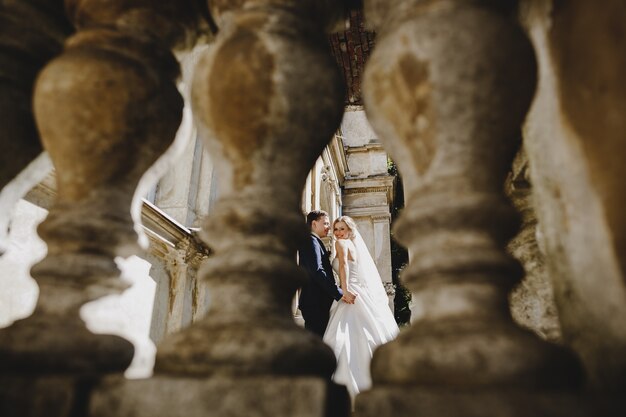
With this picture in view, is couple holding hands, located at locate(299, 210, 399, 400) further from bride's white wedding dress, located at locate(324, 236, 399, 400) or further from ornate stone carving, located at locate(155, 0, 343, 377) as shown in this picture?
ornate stone carving, located at locate(155, 0, 343, 377)

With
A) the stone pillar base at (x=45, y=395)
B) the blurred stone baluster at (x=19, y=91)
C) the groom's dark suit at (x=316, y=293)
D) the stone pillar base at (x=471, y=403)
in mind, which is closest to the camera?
the stone pillar base at (x=471, y=403)

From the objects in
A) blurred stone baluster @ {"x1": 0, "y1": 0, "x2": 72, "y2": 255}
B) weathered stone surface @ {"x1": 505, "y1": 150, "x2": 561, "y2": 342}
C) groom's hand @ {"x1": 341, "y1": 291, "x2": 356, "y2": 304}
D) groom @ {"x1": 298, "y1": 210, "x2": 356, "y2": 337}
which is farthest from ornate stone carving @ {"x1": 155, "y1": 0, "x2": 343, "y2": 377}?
groom's hand @ {"x1": 341, "y1": 291, "x2": 356, "y2": 304}

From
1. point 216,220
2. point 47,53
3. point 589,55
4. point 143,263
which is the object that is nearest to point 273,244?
point 216,220

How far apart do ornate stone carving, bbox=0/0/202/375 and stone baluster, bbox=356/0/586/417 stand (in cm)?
42

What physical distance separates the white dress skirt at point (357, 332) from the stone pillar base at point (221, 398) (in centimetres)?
304

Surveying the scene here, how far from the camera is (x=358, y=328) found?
3.82 meters

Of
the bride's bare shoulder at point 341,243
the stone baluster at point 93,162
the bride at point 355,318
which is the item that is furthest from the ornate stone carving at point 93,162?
the bride's bare shoulder at point 341,243

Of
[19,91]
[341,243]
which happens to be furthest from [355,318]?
[19,91]

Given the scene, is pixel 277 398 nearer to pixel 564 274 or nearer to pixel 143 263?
pixel 564 274

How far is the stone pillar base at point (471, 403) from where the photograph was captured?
0.43 meters

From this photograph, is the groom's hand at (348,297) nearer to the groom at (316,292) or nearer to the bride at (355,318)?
the bride at (355,318)

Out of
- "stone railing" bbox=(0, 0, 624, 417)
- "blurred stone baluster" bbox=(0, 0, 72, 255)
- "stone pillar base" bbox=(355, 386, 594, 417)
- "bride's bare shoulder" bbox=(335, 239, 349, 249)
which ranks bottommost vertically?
"stone pillar base" bbox=(355, 386, 594, 417)

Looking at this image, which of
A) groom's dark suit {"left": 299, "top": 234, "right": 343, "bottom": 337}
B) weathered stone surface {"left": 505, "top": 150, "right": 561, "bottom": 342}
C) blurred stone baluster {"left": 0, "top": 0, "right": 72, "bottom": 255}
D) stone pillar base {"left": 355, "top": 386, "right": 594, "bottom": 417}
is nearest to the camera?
stone pillar base {"left": 355, "top": 386, "right": 594, "bottom": 417}

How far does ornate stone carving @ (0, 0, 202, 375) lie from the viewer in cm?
67
